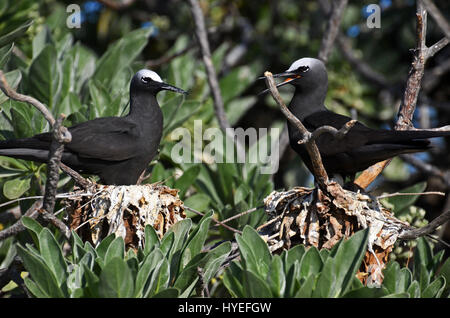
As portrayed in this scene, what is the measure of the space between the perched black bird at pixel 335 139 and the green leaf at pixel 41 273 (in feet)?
6.85

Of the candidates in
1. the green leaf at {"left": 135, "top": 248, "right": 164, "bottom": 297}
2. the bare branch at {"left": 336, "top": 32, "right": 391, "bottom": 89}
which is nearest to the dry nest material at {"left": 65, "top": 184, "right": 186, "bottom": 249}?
the green leaf at {"left": 135, "top": 248, "right": 164, "bottom": 297}

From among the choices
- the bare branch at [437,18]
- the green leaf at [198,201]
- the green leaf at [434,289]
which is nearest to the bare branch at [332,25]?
the bare branch at [437,18]

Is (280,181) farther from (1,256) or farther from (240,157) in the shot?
(1,256)

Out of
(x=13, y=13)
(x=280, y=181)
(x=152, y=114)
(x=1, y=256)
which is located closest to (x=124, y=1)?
(x=13, y=13)

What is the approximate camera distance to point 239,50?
357 inches

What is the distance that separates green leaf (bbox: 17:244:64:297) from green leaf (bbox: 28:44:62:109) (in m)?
2.68

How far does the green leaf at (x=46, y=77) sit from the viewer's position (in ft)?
19.2

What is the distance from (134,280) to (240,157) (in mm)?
2938

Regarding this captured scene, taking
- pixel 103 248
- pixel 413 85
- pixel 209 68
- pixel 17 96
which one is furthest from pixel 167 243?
pixel 209 68

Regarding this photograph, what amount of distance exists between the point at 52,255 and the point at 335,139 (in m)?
2.15

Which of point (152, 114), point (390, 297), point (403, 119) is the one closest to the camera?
point (390, 297)

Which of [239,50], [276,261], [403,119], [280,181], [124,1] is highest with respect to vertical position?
[124,1]

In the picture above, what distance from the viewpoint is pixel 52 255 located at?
376cm

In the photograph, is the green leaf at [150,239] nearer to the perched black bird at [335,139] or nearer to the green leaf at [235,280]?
the green leaf at [235,280]
